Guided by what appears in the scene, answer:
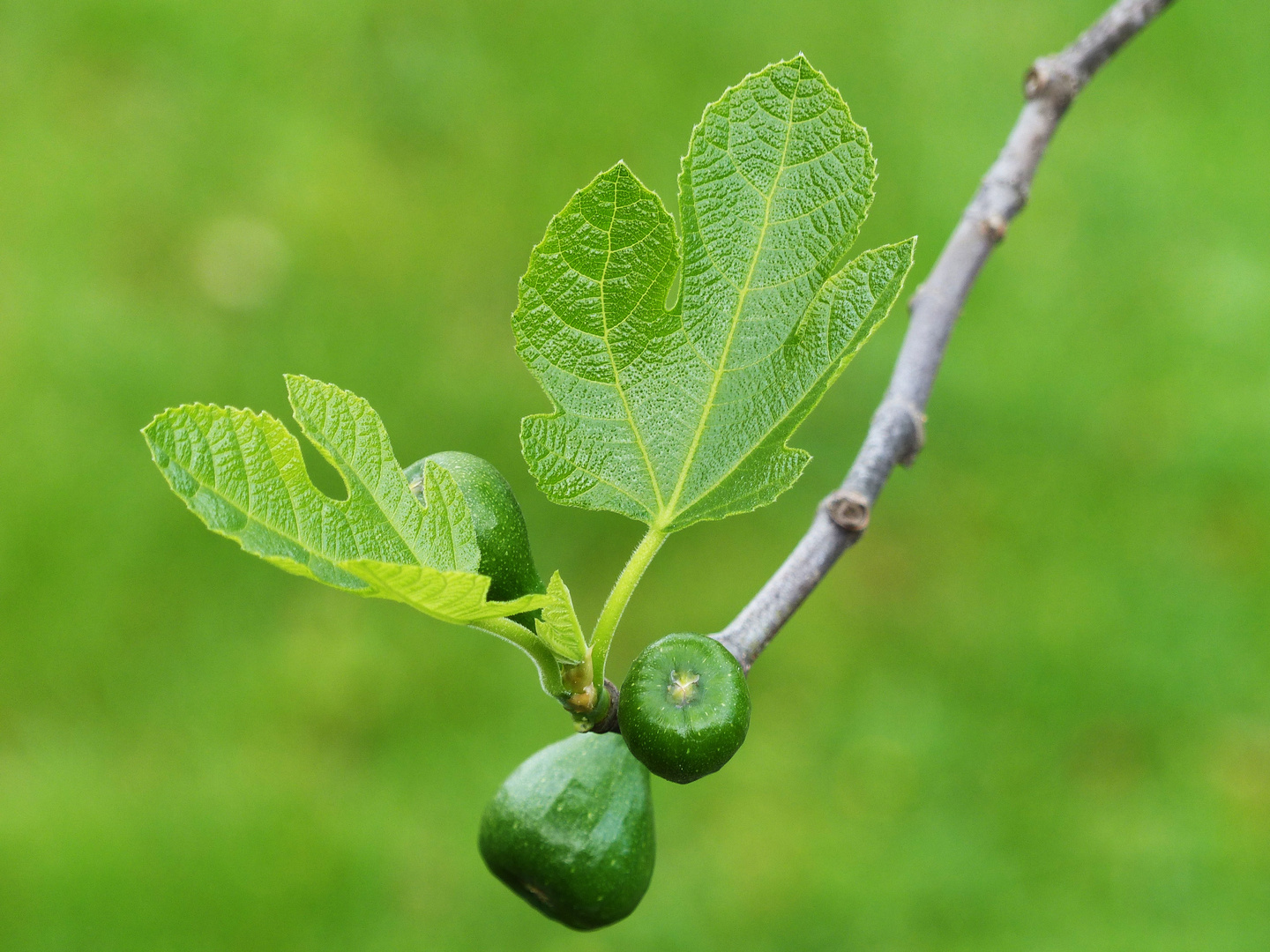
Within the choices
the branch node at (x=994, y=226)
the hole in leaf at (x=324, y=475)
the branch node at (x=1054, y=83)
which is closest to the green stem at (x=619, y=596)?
the branch node at (x=994, y=226)

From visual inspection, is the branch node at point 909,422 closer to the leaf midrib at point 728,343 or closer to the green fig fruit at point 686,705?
the leaf midrib at point 728,343

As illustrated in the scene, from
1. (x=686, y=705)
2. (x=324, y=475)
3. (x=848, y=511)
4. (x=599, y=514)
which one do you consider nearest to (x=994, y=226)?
(x=848, y=511)

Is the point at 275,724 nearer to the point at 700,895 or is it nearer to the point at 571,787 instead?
the point at 700,895

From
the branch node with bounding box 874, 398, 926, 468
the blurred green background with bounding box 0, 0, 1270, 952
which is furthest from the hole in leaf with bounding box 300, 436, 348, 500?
the branch node with bounding box 874, 398, 926, 468

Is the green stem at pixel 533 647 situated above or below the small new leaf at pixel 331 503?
below

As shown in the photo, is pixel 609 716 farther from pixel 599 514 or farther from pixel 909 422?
pixel 599 514

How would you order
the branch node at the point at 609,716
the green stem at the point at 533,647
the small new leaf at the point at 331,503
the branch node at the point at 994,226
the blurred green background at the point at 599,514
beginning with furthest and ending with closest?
the blurred green background at the point at 599,514
the branch node at the point at 994,226
the branch node at the point at 609,716
the green stem at the point at 533,647
the small new leaf at the point at 331,503

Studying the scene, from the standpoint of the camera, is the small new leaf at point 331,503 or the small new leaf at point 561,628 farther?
the small new leaf at point 561,628

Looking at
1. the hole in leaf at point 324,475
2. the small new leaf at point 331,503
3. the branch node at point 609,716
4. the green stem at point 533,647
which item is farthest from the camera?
the hole in leaf at point 324,475

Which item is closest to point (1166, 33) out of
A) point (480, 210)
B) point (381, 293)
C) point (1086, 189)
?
point (1086, 189)
